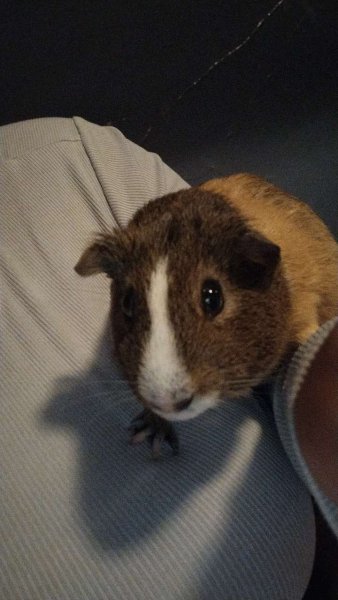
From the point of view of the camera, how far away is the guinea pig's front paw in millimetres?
961

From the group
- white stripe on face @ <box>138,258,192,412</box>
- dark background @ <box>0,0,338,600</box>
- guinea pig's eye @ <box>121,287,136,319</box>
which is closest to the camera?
white stripe on face @ <box>138,258,192,412</box>

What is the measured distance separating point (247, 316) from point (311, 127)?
166 cm

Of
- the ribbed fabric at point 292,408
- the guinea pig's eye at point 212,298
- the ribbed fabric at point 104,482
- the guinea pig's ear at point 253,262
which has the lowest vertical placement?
the ribbed fabric at point 104,482

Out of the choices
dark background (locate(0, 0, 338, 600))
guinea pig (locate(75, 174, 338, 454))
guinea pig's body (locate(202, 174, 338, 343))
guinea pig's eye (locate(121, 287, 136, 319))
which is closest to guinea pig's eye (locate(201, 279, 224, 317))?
guinea pig (locate(75, 174, 338, 454))

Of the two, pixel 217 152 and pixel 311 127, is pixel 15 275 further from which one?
pixel 311 127

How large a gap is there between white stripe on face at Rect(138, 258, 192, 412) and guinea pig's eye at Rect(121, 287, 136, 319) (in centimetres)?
7

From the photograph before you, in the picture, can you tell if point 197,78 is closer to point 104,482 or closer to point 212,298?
point 212,298

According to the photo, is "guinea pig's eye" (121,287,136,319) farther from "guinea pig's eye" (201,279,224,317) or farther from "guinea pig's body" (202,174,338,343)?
"guinea pig's body" (202,174,338,343)

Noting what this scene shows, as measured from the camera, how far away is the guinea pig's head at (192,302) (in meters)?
0.77

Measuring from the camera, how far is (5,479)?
3.06 ft

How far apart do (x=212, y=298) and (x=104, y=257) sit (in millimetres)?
225

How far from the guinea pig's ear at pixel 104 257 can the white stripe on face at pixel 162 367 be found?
0.54 feet

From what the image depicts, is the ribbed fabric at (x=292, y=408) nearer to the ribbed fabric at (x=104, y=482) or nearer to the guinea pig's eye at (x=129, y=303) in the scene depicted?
the ribbed fabric at (x=104, y=482)

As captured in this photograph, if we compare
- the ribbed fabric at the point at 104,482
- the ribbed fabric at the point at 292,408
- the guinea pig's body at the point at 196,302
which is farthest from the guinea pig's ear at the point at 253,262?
the ribbed fabric at the point at 104,482
